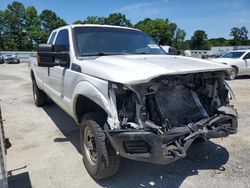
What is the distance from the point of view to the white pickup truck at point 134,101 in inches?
119

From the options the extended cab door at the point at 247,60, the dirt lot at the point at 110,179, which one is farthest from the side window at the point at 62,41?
the extended cab door at the point at 247,60

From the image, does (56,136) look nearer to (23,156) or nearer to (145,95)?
(23,156)

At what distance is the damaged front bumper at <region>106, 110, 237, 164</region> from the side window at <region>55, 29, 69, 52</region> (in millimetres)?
2075

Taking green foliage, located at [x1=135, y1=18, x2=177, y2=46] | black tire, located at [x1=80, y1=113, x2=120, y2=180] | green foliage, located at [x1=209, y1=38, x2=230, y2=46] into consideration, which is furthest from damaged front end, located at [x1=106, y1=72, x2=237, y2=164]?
green foliage, located at [x1=209, y1=38, x2=230, y2=46]

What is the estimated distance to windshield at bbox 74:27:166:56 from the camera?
14.4ft

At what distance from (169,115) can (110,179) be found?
3.76ft

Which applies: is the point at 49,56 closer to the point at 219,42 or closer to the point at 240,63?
the point at 240,63

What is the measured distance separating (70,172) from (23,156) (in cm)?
101

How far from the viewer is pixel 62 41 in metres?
5.11

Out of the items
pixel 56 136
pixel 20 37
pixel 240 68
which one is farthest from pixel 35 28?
pixel 56 136

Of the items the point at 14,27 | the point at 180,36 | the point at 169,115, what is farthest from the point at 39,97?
the point at 180,36

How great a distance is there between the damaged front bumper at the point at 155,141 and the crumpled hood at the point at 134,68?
55cm

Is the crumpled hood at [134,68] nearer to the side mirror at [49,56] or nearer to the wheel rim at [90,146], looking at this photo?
the side mirror at [49,56]

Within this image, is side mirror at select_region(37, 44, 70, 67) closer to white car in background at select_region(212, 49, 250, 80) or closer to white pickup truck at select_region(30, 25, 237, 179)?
white pickup truck at select_region(30, 25, 237, 179)
